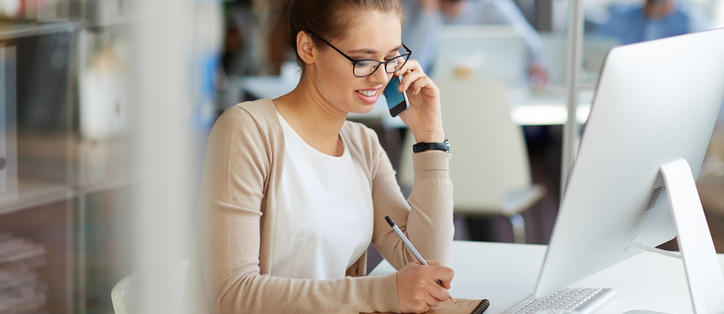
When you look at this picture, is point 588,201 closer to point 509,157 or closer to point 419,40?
point 509,157

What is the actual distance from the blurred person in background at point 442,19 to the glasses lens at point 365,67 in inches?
129

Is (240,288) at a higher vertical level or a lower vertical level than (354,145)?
lower

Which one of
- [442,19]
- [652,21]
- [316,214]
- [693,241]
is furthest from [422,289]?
[442,19]

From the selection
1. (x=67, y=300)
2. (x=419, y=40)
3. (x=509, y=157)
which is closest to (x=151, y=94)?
(x=67, y=300)

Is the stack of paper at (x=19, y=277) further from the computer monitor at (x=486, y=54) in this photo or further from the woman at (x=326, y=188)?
the computer monitor at (x=486, y=54)

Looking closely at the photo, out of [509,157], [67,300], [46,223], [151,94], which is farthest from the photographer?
[509,157]

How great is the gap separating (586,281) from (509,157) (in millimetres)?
1607

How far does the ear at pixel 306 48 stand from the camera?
1.24 m

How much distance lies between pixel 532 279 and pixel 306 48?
558 mm

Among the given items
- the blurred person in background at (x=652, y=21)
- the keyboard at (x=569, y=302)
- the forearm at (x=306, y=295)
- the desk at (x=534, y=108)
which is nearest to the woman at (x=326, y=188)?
the forearm at (x=306, y=295)

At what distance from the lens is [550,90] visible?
3.73 meters

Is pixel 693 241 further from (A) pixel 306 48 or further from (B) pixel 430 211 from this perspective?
(A) pixel 306 48

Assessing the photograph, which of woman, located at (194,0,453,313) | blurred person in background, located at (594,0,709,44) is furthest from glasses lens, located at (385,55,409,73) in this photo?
blurred person in background, located at (594,0,709,44)

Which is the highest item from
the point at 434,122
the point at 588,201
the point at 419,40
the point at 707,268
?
the point at 419,40
